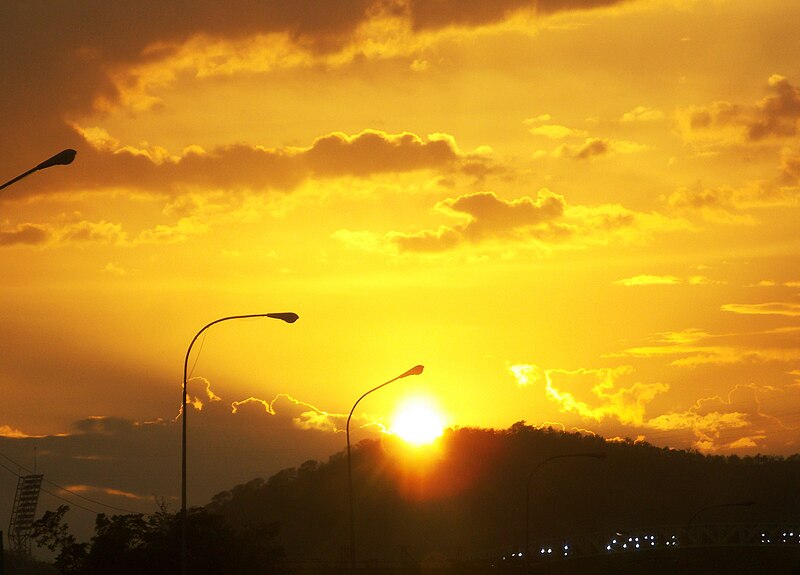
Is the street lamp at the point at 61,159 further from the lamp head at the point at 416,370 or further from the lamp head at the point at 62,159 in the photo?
the lamp head at the point at 416,370

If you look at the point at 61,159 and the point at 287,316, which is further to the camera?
the point at 287,316

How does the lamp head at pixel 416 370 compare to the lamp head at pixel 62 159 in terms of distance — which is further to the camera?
the lamp head at pixel 416 370

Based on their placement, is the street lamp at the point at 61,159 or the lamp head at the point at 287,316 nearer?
the street lamp at the point at 61,159

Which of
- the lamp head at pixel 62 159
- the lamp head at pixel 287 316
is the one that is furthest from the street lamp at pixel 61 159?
the lamp head at pixel 287 316

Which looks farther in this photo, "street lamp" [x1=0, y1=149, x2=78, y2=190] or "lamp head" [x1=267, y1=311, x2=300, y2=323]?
"lamp head" [x1=267, y1=311, x2=300, y2=323]

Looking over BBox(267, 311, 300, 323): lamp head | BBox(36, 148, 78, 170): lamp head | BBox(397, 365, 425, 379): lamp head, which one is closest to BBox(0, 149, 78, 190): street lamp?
BBox(36, 148, 78, 170): lamp head

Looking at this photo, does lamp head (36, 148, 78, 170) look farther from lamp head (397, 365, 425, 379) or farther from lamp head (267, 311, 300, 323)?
lamp head (397, 365, 425, 379)

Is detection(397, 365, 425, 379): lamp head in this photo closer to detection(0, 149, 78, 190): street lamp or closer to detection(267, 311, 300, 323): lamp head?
detection(267, 311, 300, 323): lamp head

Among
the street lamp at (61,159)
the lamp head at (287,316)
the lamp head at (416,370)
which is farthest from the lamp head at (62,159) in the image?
the lamp head at (416,370)

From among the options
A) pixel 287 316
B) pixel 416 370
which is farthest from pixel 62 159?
pixel 416 370

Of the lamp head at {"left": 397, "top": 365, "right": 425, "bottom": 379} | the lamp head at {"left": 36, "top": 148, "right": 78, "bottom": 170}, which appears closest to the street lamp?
the lamp head at {"left": 36, "top": 148, "right": 78, "bottom": 170}

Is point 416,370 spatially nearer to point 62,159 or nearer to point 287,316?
point 287,316

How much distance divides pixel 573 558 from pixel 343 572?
95.4 m

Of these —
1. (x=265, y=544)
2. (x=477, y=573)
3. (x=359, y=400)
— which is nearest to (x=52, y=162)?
(x=359, y=400)
